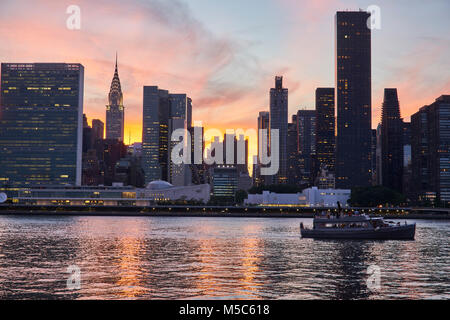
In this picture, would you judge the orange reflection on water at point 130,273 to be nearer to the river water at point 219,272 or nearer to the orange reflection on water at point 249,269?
the river water at point 219,272

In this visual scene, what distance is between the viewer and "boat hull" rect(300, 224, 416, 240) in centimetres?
10594

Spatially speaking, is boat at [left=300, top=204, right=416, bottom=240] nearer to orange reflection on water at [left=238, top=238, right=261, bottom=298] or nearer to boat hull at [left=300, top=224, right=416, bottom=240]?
boat hull at [left=300, top=224, right=416, bottom=240]

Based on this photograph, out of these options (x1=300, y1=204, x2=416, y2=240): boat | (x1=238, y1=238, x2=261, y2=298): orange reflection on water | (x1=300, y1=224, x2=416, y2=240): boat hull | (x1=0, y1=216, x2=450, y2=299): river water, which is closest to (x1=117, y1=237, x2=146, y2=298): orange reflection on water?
(x1=0, y1=216, x2=450, y2=299): river water

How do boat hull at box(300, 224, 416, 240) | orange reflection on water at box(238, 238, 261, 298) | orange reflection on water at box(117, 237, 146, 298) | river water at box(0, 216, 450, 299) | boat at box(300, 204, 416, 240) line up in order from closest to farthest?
1. river water at box(0, 216, 450, 299)
2. orange reflection on water at box(117, 237, 146, 298)
3. orange reflection on water at box(238, 238, 261, 298)
4. boat hull at box(300, 224, 416, 240)
5. boat at box(300, 204, 416, 240)

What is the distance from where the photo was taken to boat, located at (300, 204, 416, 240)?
106 metres

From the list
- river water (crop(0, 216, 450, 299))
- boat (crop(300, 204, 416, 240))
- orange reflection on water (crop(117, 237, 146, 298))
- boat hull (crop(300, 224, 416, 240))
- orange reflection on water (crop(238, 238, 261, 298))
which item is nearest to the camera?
river water (crop(0, 216, 450, 299))

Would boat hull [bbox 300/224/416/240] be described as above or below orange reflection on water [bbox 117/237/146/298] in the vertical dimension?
below

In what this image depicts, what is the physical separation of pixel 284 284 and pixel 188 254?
29439 millimetres

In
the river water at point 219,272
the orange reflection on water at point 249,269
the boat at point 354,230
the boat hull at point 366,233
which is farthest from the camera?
the boat at point 354,230

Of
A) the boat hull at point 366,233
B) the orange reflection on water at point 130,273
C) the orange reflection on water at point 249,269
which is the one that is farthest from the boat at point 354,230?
the orange reflection on water at point 130,273

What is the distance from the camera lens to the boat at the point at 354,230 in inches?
4178

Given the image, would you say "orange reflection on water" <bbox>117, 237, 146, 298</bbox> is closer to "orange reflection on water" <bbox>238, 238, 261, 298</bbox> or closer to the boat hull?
"orange reflection on water" <bbox>238, 238, 261, 298</bbox>

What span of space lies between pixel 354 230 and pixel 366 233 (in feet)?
9.31

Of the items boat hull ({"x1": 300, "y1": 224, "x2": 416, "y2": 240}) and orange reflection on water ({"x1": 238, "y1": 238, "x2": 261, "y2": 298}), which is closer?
orange reflection on water ({"x1": 238, "y1": 238, "x2": 261, "y2": 298})
